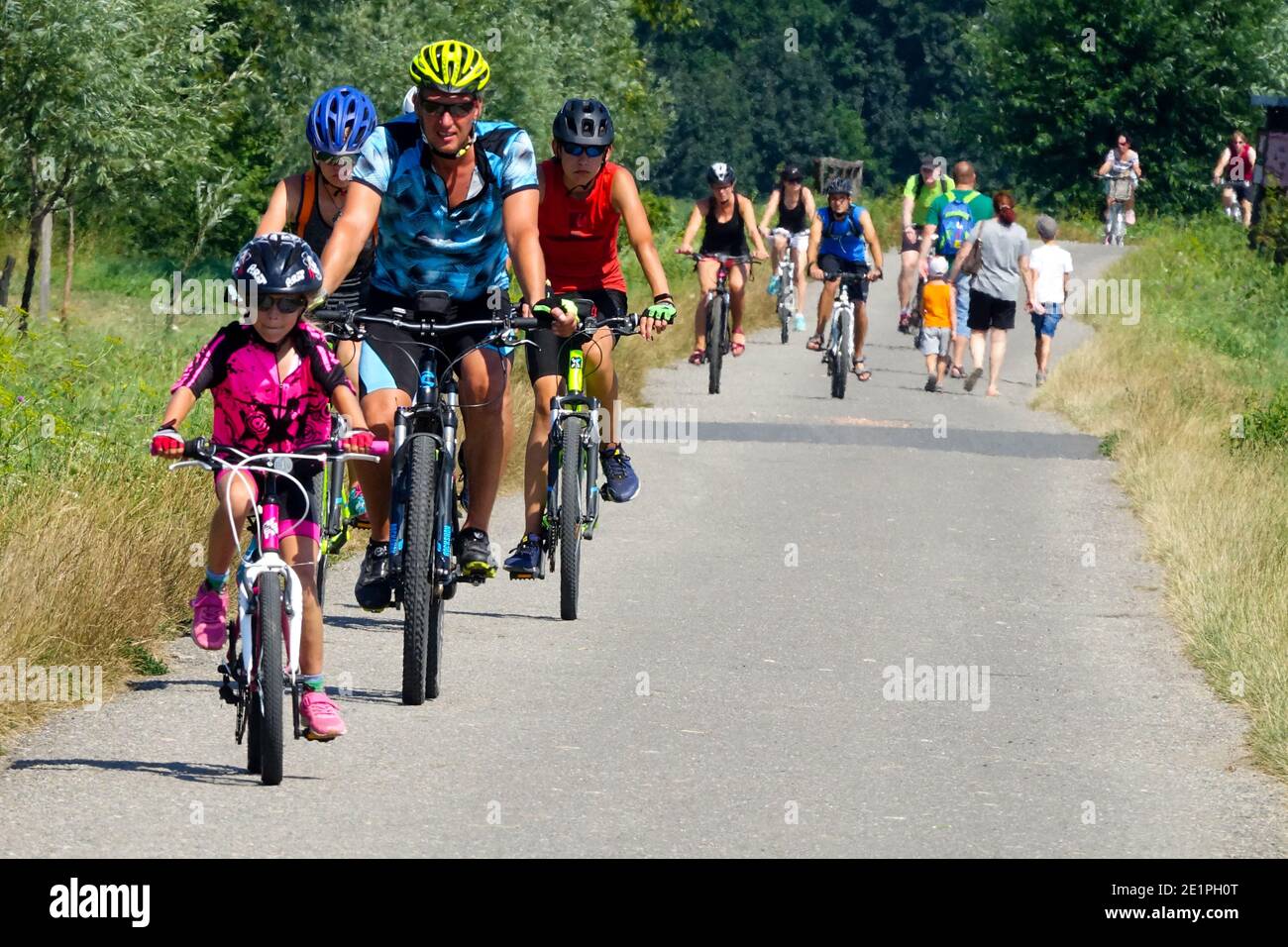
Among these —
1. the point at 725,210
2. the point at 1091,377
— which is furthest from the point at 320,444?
the point at 1091,377

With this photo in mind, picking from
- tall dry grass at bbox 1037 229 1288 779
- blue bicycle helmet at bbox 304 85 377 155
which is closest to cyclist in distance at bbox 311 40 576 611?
blue bicycle helmet at bbox 304 85 377 155

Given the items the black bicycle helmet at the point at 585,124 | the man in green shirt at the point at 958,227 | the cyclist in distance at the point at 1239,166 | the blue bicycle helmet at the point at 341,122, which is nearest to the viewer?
the blue bicycle helmet at the point at 341,122

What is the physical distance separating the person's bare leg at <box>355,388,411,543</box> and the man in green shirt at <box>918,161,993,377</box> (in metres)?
14.2

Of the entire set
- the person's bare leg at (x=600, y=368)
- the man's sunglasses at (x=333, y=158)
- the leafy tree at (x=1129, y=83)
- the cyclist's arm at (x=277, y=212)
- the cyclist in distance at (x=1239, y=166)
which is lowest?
the person's bare leg at (x=600, y=368)

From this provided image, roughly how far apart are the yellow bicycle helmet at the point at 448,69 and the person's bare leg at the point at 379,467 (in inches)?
42.7

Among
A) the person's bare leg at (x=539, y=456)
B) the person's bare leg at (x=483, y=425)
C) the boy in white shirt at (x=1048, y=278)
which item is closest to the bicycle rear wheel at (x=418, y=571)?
the person's bare leg at (x=483, y=425)

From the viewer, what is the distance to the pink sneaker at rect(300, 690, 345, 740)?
6.79m

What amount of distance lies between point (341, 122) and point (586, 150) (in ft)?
4.85

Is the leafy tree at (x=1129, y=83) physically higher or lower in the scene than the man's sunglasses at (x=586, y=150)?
higher

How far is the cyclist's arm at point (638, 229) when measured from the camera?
32.1ft

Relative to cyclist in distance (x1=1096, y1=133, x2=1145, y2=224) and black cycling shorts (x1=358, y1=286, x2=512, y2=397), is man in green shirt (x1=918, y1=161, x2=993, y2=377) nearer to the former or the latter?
black cycling shorts (x1=358, y1=286, x2=512, y2=397)

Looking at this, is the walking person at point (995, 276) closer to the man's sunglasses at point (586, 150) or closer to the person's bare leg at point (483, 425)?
the man's sunglasses at point (586, 150)

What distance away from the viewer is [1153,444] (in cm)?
1656
